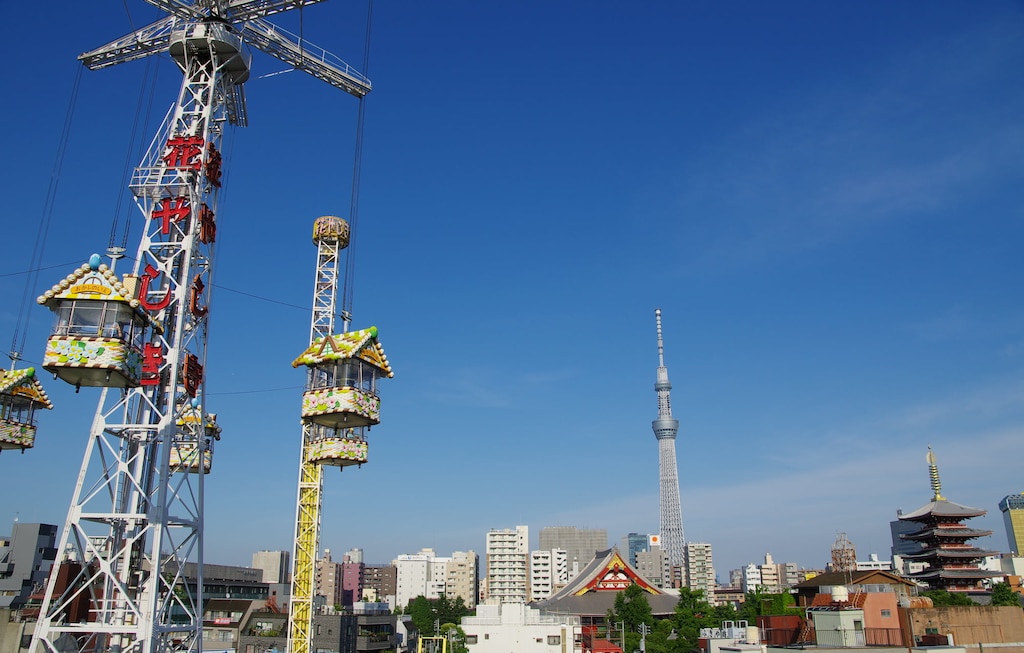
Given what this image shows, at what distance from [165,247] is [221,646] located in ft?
173

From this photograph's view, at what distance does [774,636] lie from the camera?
119 feet

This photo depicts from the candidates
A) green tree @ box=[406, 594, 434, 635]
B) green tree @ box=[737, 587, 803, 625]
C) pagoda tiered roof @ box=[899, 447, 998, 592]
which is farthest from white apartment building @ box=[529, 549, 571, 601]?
pagoda tiered roof @ box=[899, 447, 998, 592]

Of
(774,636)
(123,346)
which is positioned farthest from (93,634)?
(774,636)

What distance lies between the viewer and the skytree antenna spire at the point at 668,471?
179m

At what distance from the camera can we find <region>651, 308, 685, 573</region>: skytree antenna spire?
7062 inches

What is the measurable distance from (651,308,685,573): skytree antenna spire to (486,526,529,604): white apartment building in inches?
1349

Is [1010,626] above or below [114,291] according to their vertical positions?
below

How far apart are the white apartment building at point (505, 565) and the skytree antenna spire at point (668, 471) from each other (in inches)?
1349

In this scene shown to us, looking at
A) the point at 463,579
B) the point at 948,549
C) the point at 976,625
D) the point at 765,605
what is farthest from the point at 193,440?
the point at 463,579

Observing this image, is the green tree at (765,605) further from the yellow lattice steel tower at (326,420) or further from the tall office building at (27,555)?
the tall office building at (27,555)

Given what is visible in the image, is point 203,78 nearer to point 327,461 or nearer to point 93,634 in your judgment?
point 327,461

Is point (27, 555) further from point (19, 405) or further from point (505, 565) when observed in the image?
point (505, 565)

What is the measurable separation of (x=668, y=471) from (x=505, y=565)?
45770 mm

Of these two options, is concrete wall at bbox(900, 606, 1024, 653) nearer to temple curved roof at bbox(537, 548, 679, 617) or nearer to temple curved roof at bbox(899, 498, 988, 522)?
temple curved roof at bbox(899, 498, 988, 522)
